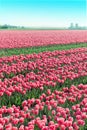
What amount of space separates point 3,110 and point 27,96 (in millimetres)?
2139

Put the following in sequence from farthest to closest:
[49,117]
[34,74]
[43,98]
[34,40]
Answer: [34,40]
[34,74]
[43,98]
[49,117]

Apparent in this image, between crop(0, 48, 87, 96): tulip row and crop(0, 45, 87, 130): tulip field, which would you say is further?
crop(0, 48, 87, 96): tulip row

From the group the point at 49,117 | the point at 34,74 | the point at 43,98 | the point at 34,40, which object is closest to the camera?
the point at 49,117

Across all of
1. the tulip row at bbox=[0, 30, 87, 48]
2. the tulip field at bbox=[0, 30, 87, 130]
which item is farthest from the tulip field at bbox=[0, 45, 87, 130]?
the tulip row at bbox=[0, 30, 87, 48]

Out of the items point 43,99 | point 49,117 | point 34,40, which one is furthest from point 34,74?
point 34,40

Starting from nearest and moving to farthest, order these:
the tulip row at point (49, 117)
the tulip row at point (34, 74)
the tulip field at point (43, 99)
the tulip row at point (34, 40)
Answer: the tulip row at point (49, 117)
the tulip field at point (43, 99)
the tulip row at point (34, 74)
the tulip row at point (34, 40)

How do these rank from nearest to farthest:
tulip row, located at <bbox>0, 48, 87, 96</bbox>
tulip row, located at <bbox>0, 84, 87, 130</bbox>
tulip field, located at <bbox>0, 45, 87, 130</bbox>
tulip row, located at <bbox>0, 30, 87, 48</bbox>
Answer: tulip row, located at <bbox>0, 84, 87, 130</bbox> → tulip field, located at <bbox>0, 45, 87, 130</bbox> → tulip row, located at <bbox>0, 48, 87, 96</bbox> → tulip row, located at <bbox>0, 30, 87, 48</bbox>

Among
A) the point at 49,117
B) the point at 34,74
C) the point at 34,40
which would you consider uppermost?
the point at 34,74

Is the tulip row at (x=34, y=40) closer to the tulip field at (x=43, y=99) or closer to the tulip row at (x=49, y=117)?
the tulip field at (x=43, y=99)

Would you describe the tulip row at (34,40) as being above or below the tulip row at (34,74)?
below

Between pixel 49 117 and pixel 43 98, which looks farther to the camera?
pixel 43 98

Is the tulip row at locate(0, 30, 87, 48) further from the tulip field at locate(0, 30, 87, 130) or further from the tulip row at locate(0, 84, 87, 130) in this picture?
the tulip row at locate(0, 84, 87, 130)

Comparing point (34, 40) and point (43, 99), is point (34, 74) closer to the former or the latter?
point (43, 99)

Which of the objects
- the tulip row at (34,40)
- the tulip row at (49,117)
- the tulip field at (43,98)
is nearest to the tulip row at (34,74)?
the tulip field at (43,98)
